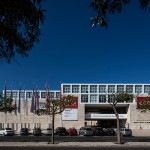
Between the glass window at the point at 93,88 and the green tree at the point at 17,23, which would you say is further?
the glass window at the point at 93,88

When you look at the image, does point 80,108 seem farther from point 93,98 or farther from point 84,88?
point 84,88

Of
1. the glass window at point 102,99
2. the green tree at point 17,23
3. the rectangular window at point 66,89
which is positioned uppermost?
the rectangular window at point 66,89

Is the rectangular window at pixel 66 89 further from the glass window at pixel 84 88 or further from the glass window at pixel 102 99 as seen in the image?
the glass window at pixel 102 99

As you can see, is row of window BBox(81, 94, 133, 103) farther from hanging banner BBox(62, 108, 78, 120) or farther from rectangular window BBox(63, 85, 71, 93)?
rectangular window BBox(63, 85, 71, 93)

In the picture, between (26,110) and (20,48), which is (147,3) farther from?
(26,110)

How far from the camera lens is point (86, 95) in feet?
373

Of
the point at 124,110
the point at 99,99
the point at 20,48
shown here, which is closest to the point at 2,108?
the point at 20,48

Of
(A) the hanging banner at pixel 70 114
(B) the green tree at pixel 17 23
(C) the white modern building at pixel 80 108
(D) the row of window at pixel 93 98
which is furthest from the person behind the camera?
(D) the row of window at pixel 93 98

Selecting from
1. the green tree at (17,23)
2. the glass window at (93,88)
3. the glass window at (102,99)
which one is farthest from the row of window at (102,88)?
the green tree at (17,23)

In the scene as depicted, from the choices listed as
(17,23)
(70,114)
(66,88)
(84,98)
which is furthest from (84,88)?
(17,23)

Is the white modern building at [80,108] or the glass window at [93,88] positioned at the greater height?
the glass window at [93,88]

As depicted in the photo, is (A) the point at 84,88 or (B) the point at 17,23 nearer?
(B) the point at 17,23

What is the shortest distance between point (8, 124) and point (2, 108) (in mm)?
53590

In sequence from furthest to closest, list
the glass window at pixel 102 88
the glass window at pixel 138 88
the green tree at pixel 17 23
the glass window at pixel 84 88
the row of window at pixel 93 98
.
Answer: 1. the glass window at pixel 84 88
2. the row of window at pixel 93 98
3. the glass window at pixel 102 88
4. the glass window at pixel 138 88
5. the green tree at pixel 17 23
